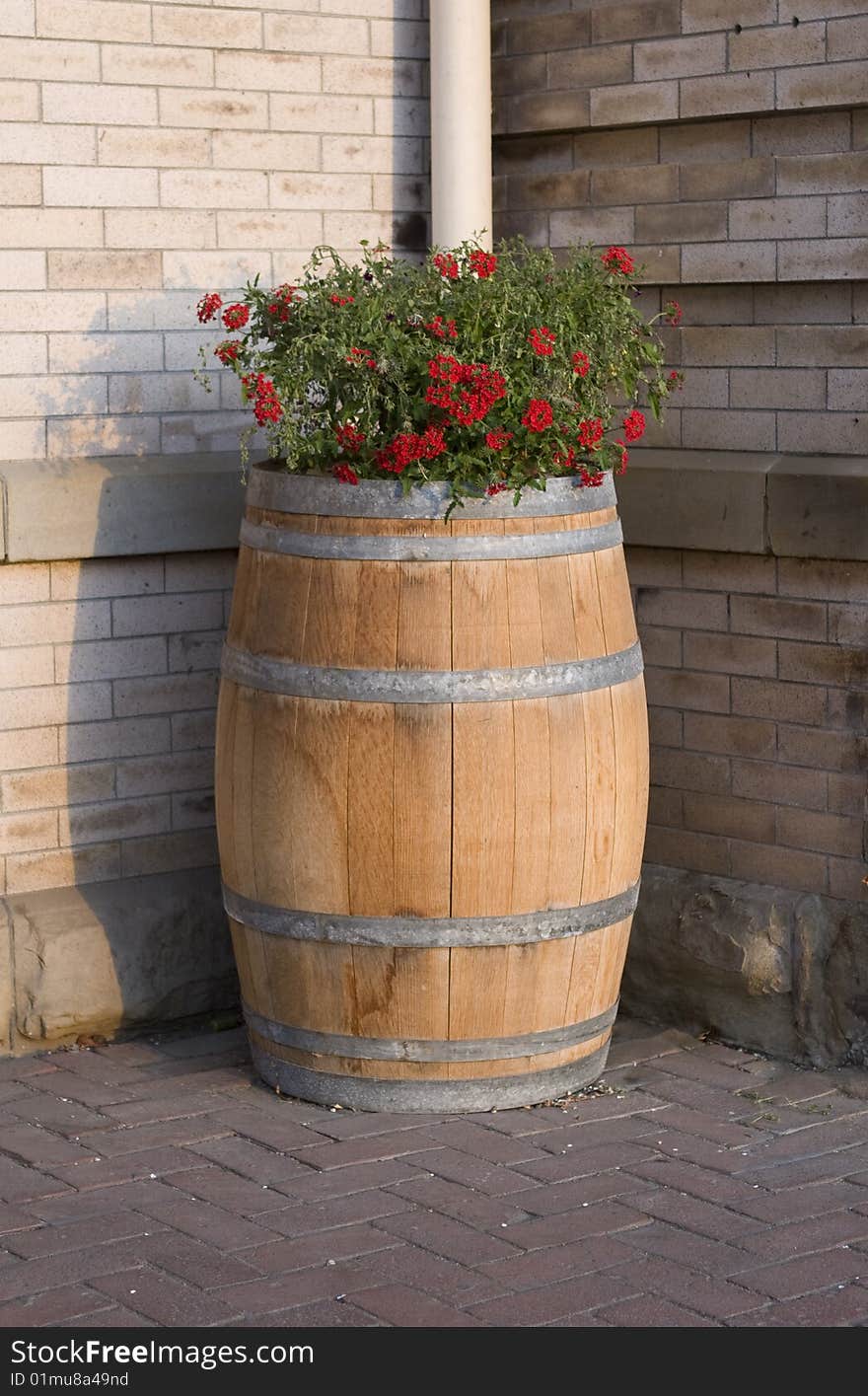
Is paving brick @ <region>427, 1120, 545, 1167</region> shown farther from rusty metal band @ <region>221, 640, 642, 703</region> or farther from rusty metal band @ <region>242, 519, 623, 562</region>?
rusty metal band @ <region>242, 519, 623, 562</region>

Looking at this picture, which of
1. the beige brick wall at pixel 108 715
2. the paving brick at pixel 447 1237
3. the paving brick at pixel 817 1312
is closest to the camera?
the paving brick at pixel 817 1312

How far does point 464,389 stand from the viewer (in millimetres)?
4188

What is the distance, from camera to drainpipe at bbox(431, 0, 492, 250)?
5.29 meters

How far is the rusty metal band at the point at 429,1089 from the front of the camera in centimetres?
445

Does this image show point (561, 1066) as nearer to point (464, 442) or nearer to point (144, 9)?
point (464, 442)

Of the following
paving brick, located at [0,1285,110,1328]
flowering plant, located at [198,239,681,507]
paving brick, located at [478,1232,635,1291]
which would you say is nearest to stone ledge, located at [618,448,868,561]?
flowering plant, located at [198,239,681,507]

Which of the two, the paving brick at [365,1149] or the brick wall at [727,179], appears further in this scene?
the brick wall at [727,179]

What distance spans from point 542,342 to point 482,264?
294 millimetres

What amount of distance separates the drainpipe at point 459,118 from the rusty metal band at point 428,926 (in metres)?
1.96

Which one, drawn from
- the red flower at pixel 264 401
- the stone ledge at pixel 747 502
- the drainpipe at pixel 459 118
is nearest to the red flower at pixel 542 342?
the red flower at pixel 264 401

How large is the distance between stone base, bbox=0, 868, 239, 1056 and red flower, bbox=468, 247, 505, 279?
5.98 feet

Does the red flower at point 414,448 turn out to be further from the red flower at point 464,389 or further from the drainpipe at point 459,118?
the drainpipe at point 459,118

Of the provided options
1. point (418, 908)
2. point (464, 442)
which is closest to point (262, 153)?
point (464, 442)

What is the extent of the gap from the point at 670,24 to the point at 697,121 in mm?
260
